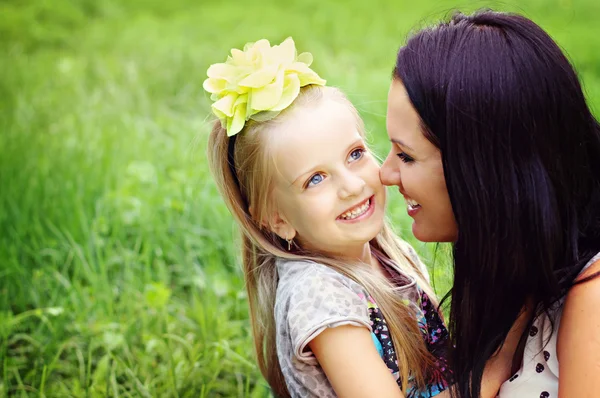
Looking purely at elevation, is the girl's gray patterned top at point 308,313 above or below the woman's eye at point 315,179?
below

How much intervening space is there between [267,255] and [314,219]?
0.29m

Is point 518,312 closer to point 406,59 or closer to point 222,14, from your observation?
point 406,59

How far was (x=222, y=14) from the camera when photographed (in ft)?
23.1

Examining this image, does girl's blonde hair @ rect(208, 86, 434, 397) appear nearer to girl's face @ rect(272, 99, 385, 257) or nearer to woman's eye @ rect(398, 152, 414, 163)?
girl's face @ rect(272, 99, 385, 257)

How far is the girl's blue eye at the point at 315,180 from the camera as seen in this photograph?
2.29 meters

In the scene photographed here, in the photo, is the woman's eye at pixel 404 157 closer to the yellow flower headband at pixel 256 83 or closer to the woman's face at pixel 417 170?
the woman's face at pixel 417 170

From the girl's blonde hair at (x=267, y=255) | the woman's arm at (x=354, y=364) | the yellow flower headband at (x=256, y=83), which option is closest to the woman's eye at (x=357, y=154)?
the girl's blonde hair at (x=267, y=255)

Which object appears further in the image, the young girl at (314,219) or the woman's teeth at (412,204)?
the woman's teeth at (412,204)

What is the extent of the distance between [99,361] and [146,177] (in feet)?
4.56

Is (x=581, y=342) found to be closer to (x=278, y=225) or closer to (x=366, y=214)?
(x=366, y=214)

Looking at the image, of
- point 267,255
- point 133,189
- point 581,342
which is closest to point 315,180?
point 267,255

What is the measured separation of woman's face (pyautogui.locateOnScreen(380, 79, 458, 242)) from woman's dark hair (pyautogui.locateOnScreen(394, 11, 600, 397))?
0.13ft

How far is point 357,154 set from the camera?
2.37m

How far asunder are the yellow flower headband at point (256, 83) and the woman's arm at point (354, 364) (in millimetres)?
616
